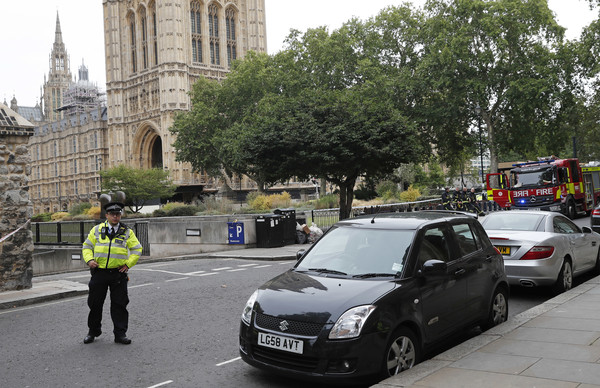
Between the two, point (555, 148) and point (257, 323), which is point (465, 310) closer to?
point (257, 323)

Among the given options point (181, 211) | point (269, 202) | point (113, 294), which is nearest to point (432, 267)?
point (113, 294)

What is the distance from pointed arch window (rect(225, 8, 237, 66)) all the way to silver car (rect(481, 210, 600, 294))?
72.7m

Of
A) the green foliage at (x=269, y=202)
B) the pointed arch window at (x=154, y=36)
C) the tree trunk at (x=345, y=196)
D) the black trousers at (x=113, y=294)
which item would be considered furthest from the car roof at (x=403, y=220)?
the pointed arch window at (x=154, y=36)

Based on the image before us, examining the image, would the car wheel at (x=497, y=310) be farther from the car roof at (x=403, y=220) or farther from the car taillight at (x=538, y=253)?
the car taillight at (x=538, y=253)

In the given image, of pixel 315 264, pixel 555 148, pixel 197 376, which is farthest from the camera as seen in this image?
pixel 555 148

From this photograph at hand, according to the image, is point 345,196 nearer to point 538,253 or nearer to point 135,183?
point 538,253

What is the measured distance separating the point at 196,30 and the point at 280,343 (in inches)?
3000

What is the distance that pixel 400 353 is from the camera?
16.6 ft

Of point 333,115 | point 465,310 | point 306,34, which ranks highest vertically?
point 306,34

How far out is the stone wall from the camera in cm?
1123

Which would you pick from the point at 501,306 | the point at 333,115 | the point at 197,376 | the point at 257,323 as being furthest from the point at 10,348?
the point at 333,115

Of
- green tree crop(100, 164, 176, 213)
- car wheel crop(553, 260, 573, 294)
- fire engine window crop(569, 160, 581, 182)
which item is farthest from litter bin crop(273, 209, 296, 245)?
green tree crop(100, 164, 176, 213)

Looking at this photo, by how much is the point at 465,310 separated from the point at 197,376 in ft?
9.98

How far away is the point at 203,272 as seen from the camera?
13844mm
